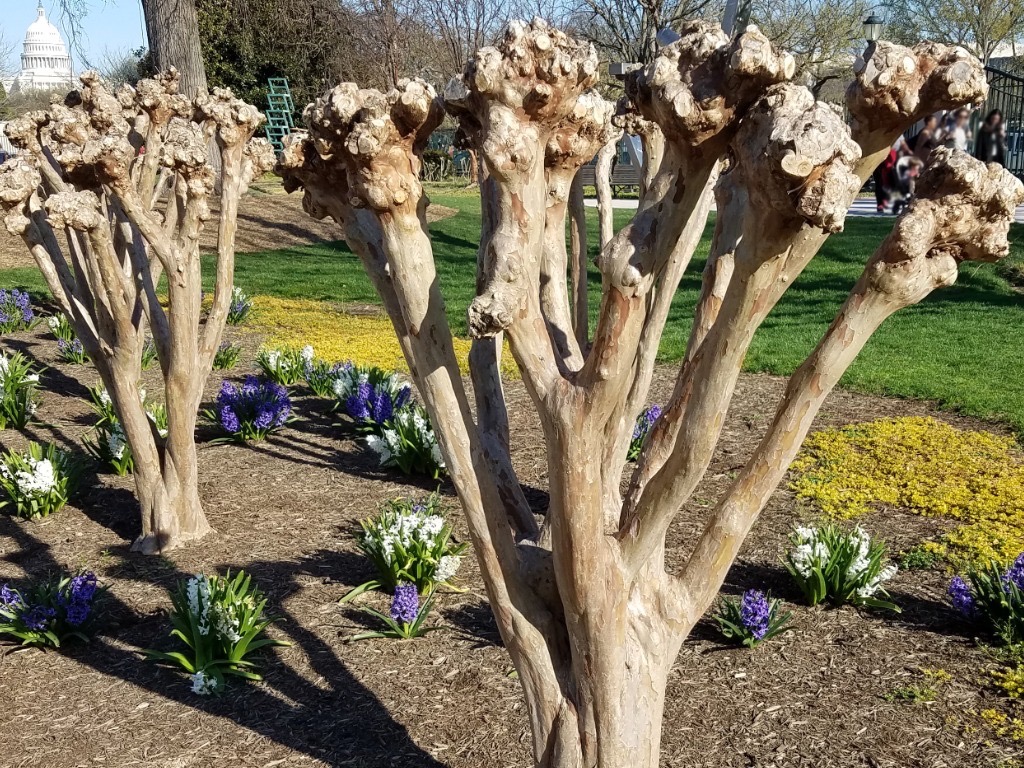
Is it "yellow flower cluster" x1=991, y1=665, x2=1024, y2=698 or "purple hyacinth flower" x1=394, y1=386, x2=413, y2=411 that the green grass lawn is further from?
"yellow flower cluster" x1=991, y1=665, x2=1024, y2=698

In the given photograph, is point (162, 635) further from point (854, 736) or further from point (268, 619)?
point (854, 736)

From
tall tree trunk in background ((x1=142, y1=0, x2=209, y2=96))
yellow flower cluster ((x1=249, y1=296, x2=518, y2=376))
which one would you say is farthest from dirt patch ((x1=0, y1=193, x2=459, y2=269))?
yellow flower cluster ((x1=249, y1=296, x2=518, y2=376))

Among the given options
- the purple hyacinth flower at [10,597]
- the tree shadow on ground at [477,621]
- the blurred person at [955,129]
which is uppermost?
the blurred person at [955,129]

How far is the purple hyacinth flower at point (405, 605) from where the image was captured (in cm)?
361

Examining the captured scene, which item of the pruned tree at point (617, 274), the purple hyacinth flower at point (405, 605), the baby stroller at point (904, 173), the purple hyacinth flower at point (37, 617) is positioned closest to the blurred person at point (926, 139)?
the baby stroller at point (904, 173)

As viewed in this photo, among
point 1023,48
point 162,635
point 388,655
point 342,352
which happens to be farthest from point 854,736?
point 1023,48

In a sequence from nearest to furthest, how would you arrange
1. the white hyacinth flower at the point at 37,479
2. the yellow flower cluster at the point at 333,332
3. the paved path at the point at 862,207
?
the white hyacinth flower at the point at 37,479 < the yellow flower cluster at the point at 333,332 < the paved path at the point at 862,207

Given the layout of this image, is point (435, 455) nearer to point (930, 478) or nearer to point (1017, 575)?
Result: point (930, 478)

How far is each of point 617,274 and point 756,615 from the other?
2.08 meters

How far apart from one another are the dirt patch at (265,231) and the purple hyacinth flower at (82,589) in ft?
36.4

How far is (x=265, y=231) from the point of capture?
55.4 feet

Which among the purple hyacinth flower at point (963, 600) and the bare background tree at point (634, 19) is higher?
the bare background tree at point (634, 19)

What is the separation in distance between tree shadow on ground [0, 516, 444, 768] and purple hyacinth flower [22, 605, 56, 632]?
18 centimetres

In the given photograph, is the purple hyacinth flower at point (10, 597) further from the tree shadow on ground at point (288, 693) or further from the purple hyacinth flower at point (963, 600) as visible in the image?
the purple hyacinth flower at point (963, 600)
